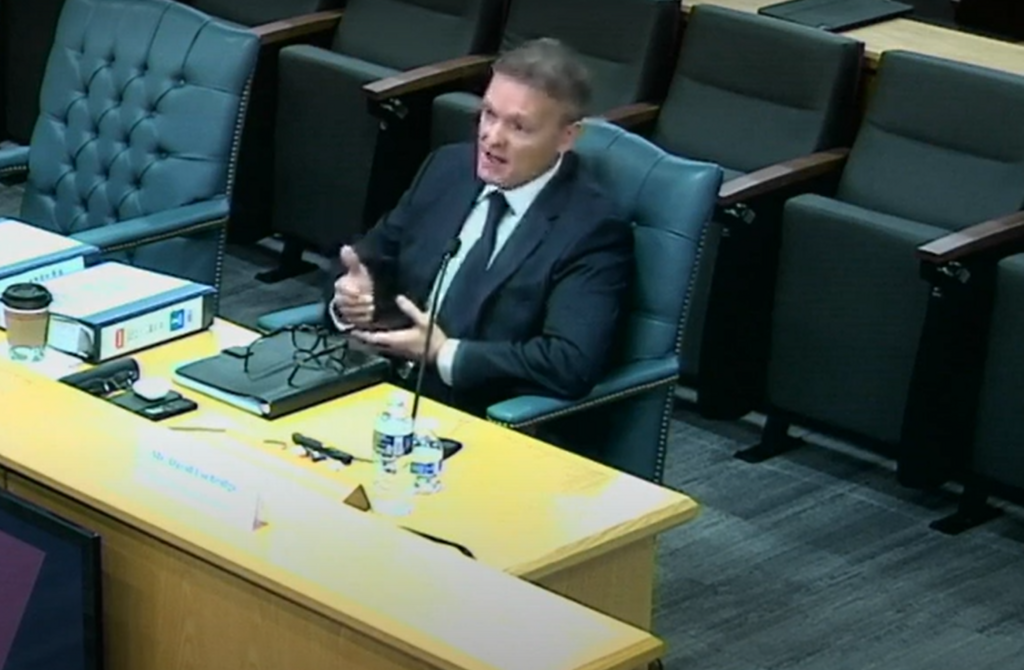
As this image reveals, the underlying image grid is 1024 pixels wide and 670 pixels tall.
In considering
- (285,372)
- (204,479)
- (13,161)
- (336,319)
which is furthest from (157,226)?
(204,479)

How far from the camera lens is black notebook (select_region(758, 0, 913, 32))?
504 centimetres

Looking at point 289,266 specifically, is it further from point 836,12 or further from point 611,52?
point 836,12

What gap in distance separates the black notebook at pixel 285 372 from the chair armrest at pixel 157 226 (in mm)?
794

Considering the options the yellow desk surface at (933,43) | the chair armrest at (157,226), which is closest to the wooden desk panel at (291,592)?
the chair armrest at (157,226)

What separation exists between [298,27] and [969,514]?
219 cm

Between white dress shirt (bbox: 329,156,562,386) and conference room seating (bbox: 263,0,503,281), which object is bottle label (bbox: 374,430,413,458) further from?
conference room seating (bbox: 263,0,503,281)

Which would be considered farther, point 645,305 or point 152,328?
point 645,305

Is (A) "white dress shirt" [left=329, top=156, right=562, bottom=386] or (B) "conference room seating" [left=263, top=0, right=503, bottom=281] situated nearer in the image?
(A) "white dress shirt" [left=329, top=156, right=562, bottom=386]

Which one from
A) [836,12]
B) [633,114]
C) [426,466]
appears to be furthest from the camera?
[836,12]

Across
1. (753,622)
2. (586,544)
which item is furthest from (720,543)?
(586,544)

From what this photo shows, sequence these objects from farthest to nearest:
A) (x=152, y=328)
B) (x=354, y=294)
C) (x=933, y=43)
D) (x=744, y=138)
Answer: (x=933, y=43) < (x=744, y=138) < (x=354, y=294) < (x=152, y=328)

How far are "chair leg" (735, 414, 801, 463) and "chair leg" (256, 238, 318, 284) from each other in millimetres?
1439

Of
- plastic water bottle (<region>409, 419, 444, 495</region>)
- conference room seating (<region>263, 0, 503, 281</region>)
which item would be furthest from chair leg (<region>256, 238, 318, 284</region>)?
plastic water bottle (<region>409, 419, 444, 495</region>)

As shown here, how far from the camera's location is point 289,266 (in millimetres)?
5461
